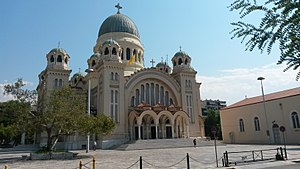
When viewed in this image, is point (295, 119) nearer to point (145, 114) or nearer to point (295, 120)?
point (295, 120)

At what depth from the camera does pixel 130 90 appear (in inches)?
1695

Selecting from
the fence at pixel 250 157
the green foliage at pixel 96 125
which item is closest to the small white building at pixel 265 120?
the fence at pixel 250 157

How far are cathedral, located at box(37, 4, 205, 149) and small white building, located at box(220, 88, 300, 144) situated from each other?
6.10 metres

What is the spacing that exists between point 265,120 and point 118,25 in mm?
34334

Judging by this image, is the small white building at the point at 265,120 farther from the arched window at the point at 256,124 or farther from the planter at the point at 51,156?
the planter at the point at 51,156

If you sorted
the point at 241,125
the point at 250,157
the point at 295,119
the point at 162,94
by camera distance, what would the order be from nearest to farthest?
the point at 250,157, the point at 295,119, the point at 241,125, the point at 162,94

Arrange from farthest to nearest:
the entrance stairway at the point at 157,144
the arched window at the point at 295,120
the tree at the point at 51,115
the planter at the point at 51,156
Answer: the arched window at the point at 295,120 < the entrance stairway at the point at 157,144 < the tree at the point at 51,115 < the planter at the point at 51,156

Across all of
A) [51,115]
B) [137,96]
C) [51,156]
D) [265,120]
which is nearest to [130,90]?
[137,96]

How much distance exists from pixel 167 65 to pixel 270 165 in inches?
1848

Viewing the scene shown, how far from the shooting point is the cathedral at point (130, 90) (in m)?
39.7

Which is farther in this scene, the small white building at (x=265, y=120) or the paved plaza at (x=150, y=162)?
the small white building at (x=265, y=120)

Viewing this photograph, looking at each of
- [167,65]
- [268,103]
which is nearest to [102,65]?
[167,65]

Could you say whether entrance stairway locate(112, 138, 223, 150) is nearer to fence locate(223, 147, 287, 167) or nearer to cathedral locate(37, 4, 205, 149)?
cathedral locate(37, 4, 205, 149)

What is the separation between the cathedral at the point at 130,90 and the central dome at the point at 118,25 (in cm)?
22
